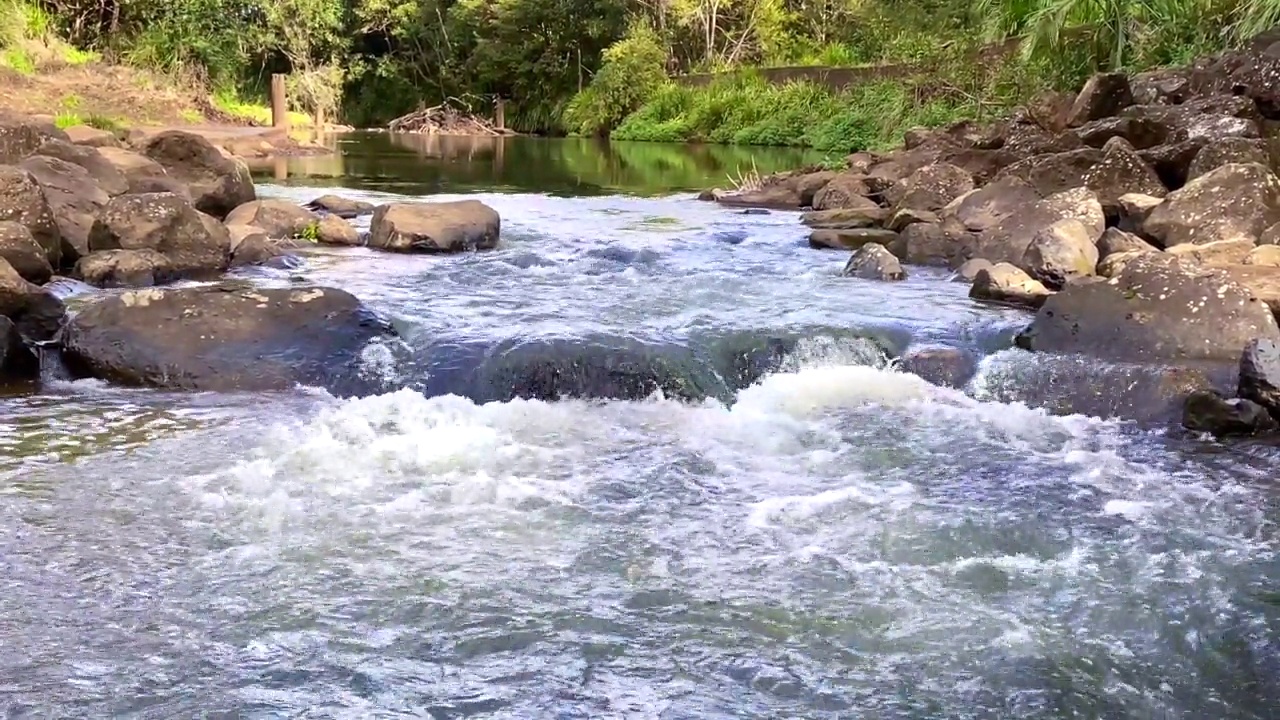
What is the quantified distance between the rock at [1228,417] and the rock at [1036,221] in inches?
145

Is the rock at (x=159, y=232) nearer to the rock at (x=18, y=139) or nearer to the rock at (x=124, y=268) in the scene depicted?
the rock at (x=124, y=268)

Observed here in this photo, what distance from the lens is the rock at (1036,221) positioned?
32.6 ft

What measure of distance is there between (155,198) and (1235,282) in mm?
8196

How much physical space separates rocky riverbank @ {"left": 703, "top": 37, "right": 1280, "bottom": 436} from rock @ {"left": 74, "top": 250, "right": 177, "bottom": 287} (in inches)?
227

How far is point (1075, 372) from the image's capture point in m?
6.92

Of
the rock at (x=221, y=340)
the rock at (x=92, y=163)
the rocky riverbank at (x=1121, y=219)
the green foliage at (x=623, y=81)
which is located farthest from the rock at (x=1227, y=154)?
the green foliage at (x=623, y=81)

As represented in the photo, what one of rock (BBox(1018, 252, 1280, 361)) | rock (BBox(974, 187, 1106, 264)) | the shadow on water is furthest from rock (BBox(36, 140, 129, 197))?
rock (BBox(1018, 252, 1280, 361))

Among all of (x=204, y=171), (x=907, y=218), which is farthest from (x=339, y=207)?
(x=907, y=218)

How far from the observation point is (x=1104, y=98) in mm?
13438

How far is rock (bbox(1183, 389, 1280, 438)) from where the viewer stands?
6082 millimetres

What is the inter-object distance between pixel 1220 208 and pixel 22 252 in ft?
29.9

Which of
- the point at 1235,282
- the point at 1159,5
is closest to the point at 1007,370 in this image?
the point at 1235,282

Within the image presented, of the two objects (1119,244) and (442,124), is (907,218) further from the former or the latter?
(442,124)

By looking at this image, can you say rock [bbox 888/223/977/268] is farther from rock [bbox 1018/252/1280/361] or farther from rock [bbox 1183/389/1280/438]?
rock [bbox 1183/389/1280/438]
